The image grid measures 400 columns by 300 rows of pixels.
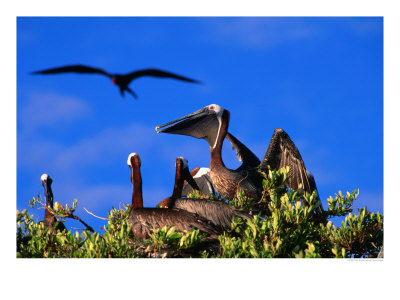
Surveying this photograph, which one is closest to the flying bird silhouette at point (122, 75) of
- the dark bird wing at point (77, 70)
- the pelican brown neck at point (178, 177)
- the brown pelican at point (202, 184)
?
the dark bird wing at point (77, 70)

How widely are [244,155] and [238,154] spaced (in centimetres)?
11

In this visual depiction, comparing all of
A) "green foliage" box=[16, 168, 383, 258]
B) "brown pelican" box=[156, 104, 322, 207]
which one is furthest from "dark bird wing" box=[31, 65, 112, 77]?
"brown pelican" box=[156, 104, 322, 207]

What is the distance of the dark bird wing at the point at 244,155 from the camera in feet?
31.3

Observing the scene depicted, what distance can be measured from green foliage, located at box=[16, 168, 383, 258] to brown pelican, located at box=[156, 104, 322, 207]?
211cm

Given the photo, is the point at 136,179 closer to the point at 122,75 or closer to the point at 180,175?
the point at 180,175

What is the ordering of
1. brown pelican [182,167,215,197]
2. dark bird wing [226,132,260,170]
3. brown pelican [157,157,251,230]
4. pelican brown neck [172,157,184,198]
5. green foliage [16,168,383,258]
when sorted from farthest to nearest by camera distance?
Answer: brown pelican [182,167,215,197]
dark bird wing [226,132,260,170]
pelican brown neck [172,157,184,198]
brown pelican [157,157,251,230]
green foliage [16,168,383,258]

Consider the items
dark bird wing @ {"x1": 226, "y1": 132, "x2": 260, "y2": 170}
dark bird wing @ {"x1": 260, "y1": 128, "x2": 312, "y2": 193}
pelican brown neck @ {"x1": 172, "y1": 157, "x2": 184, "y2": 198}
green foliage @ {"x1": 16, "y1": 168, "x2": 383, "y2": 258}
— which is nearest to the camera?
green foliage @ {"x1": 16, "y1": 168, "x2": 383, "y2": 258}

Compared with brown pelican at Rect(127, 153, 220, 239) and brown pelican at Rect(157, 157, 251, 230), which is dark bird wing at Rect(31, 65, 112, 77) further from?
brown pelican at Rect(157, 157, 251, 230)

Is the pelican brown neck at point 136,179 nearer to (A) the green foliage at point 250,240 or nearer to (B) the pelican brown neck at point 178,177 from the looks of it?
(B) the pelican brown neck at point 178,177

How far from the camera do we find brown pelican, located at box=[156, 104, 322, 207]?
28.0 feet

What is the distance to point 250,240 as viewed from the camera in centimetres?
518

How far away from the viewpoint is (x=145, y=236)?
648cm
